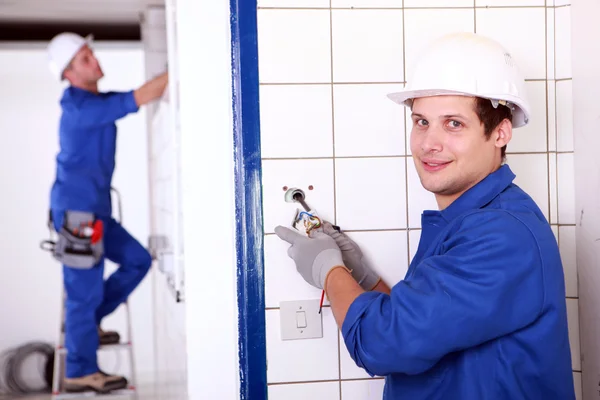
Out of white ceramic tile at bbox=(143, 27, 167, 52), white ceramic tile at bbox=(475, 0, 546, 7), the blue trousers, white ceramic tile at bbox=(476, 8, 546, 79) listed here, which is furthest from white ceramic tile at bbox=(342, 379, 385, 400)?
white ceramic tile at bbox=(143, 27, 167, 52)

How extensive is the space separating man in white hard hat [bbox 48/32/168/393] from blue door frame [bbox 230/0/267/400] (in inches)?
66.6

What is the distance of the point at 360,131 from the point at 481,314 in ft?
2.13

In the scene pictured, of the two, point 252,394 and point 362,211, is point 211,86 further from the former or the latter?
point 252,394

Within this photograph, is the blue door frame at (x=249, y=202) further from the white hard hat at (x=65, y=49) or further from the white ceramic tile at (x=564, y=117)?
the white hard hat at (x=65, y=49)

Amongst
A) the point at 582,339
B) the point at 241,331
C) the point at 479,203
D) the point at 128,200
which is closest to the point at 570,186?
the point at 582,339

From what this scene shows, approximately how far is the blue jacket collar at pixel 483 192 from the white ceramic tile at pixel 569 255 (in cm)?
47

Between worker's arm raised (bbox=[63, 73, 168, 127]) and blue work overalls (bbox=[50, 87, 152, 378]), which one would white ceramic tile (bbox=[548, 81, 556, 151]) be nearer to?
worker's arm raised (bbox=[63, 73, 168, 127])

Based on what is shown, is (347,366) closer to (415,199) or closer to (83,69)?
(415,199)

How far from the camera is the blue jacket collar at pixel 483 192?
120cm

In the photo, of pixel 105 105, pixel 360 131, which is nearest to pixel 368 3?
pixel 360 131

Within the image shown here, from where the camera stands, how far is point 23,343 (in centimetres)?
443

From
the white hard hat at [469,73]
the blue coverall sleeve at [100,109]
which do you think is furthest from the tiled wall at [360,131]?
the blue coverall sleeve at [100,109]

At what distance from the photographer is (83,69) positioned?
3.36 meters

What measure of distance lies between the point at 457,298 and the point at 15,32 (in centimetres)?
455
